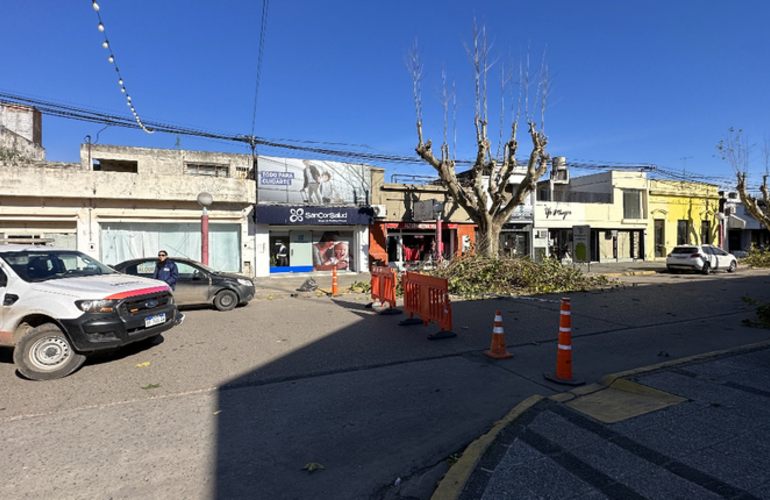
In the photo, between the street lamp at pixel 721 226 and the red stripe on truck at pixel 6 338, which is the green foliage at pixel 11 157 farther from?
the street lamp at pixel 721 226

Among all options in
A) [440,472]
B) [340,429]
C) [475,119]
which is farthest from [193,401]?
[475,119]

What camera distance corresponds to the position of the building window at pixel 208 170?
20297 millimetres

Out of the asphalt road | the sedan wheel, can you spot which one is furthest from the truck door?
the sedan wheel

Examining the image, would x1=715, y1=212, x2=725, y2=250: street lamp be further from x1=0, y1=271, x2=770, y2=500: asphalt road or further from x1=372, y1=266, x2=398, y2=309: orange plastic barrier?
Answer: x1=372, y1=266, x2=398, y2=309: orange plastic barrier

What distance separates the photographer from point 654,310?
35.7 feet

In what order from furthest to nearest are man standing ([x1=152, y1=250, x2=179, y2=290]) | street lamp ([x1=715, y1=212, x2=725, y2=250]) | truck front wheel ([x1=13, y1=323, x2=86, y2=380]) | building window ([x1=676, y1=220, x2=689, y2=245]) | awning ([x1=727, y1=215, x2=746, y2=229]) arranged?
awning ([x1=727, y1=215, x2=746, y2=229])
street lamp ([x1=715, y1=212, x2=725, y2=250])
building window ([x1=676, y1=220, x2=689, y2=245])
man standing ([x1=152, y1=250, x2=179, y2=290])
truck front wheel ([x1=13, y1=323, x2=86, y2=380])

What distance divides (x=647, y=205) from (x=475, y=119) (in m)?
21.0

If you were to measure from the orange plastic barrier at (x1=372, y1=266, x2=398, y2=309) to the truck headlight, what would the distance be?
5558mm

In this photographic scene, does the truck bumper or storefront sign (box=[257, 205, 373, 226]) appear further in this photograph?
storefront sign (box=[257, 205, 373, 226])

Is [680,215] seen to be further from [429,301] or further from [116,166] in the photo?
[116,166]

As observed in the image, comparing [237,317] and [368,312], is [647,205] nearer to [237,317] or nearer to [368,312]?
[368,312]

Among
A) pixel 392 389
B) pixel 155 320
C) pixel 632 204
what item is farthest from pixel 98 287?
pixel 632 204

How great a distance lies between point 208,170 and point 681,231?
113ft

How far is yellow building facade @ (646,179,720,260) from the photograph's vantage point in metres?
32.6
